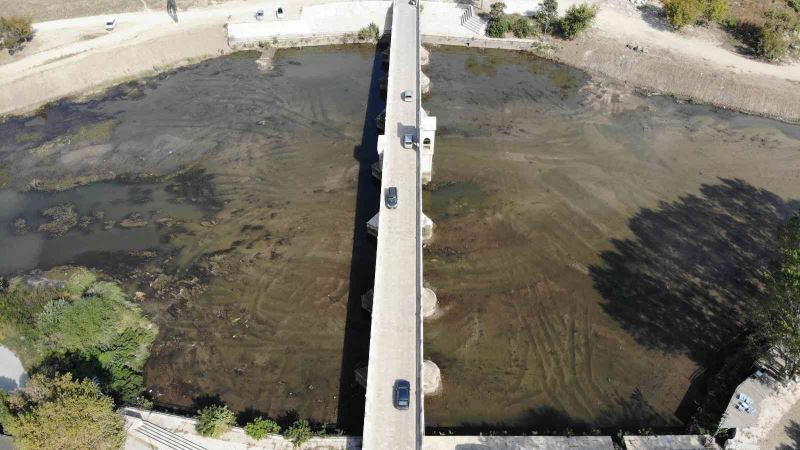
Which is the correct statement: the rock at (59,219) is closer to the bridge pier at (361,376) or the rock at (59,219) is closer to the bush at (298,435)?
the bush at (298,435)

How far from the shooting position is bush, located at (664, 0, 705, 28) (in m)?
68.6

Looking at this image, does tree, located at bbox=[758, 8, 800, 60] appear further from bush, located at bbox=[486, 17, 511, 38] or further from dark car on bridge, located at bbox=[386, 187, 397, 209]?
dark car on bridge, located at bbox=[386, 187, 397, 209]

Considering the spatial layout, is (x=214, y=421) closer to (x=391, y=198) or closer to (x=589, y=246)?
(x=391, y=198)

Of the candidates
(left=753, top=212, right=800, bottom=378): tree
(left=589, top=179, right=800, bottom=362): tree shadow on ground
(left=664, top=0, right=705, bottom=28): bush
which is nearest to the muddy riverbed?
(left=589, top=179, right=800, bottom=362): tree shadow on ground

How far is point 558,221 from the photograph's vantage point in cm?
4631

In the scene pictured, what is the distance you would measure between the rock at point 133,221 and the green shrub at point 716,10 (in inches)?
3231

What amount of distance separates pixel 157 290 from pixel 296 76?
39814 millimetres

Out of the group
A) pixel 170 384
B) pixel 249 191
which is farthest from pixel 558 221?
pixel 170 384

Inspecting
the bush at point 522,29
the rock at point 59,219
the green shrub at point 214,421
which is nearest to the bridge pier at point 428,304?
the green shrub at point 214,421

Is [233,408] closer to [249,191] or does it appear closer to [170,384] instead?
[170,384]

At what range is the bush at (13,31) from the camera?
64.8 m

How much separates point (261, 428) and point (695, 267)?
3847cm

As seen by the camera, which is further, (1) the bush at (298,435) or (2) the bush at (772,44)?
(2) the bush at (772,44)

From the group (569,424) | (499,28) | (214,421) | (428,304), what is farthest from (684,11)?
(214,421)
